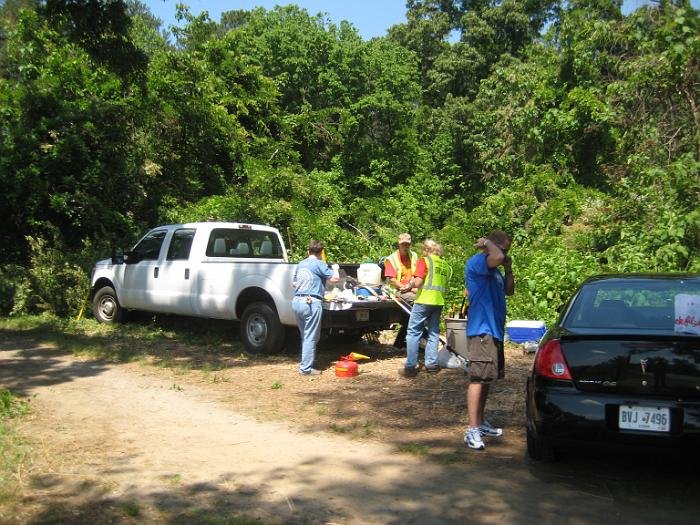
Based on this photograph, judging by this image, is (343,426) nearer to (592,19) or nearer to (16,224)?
(16,224)

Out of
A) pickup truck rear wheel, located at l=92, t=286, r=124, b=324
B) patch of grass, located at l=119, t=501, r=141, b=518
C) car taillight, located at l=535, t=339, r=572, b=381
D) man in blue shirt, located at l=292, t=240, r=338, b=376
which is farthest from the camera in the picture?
pickup truck rear wheel, located at l=92, t=286, r=124, b=324

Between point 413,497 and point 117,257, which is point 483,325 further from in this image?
point 117,257

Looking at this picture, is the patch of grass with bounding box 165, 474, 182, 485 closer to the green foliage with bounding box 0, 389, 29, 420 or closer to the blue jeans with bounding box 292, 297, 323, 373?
the green foliage with bounding box 0, 389, 29, 420

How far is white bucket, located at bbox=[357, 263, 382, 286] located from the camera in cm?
978

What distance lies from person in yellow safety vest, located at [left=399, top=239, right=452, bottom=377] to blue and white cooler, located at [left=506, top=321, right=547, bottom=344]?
6.67 feet

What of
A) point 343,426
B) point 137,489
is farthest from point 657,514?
point 137,489

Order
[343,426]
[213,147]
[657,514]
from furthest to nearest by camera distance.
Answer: [213,147] < [343,426] < [657,514]

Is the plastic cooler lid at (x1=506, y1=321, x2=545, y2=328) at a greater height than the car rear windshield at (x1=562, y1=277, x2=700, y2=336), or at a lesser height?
lesser

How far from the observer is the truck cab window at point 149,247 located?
37.9 ft

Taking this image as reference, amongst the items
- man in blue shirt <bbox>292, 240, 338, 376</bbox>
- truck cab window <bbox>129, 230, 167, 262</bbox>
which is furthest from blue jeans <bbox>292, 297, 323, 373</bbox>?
truck cab window <bbox>129, 230, 167, 262</bbox>

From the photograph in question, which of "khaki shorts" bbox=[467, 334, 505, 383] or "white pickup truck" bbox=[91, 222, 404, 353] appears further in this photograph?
"white pickup truck" bbox=[91, 222, 404, 353]

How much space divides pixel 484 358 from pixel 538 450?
0.80 m

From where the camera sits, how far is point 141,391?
7.79 m

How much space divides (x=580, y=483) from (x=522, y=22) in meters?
25.9
